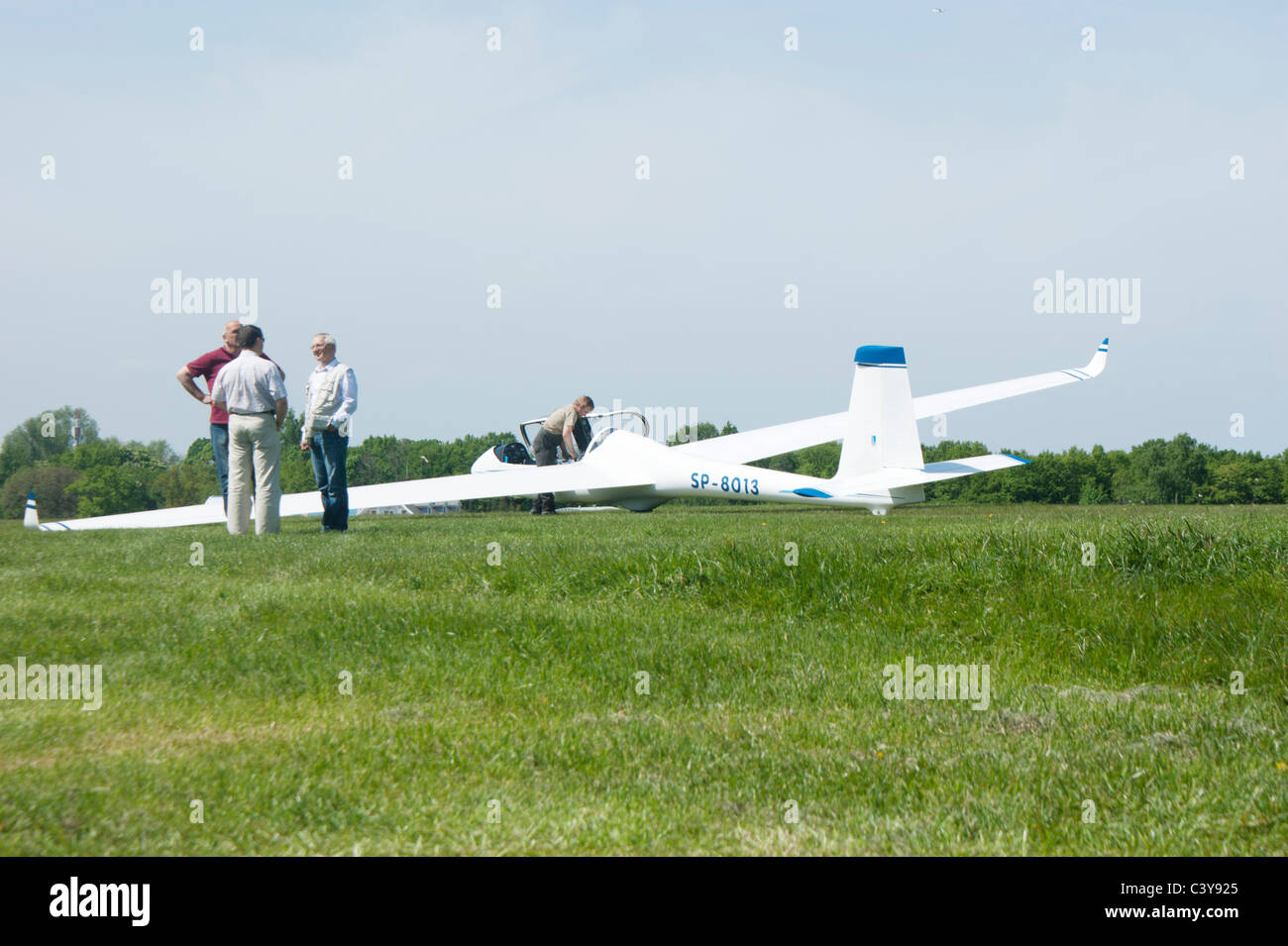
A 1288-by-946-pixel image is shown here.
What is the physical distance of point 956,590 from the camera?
6.59m

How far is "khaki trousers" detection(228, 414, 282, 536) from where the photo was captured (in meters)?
9.66

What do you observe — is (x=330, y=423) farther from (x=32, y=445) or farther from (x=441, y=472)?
(x=32, y=445)

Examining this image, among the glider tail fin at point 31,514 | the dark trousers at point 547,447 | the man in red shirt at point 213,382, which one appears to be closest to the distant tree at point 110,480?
the dark trousers at point 547,447

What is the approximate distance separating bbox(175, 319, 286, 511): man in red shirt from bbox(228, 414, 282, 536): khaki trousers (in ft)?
3.07

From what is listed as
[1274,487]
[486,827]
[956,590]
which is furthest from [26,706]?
[1274,487]

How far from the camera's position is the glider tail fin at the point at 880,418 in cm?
1579

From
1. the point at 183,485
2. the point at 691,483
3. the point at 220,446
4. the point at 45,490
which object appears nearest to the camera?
the point at 220,446

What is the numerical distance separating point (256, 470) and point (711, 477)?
8616mm

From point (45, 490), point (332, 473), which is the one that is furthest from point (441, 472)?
point (332, 473)

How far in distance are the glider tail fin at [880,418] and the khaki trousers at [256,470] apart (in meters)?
9.42

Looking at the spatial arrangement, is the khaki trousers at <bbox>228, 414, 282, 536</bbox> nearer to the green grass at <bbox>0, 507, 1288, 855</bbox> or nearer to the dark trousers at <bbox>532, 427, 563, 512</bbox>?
the green grass at <bbox>0, 507, 1288, 855</bbox>

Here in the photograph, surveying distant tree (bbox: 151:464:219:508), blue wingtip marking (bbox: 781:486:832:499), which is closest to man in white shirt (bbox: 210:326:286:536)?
blue wingtip marking (bbox: 781:486:832:499)

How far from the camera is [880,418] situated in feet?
52.4
